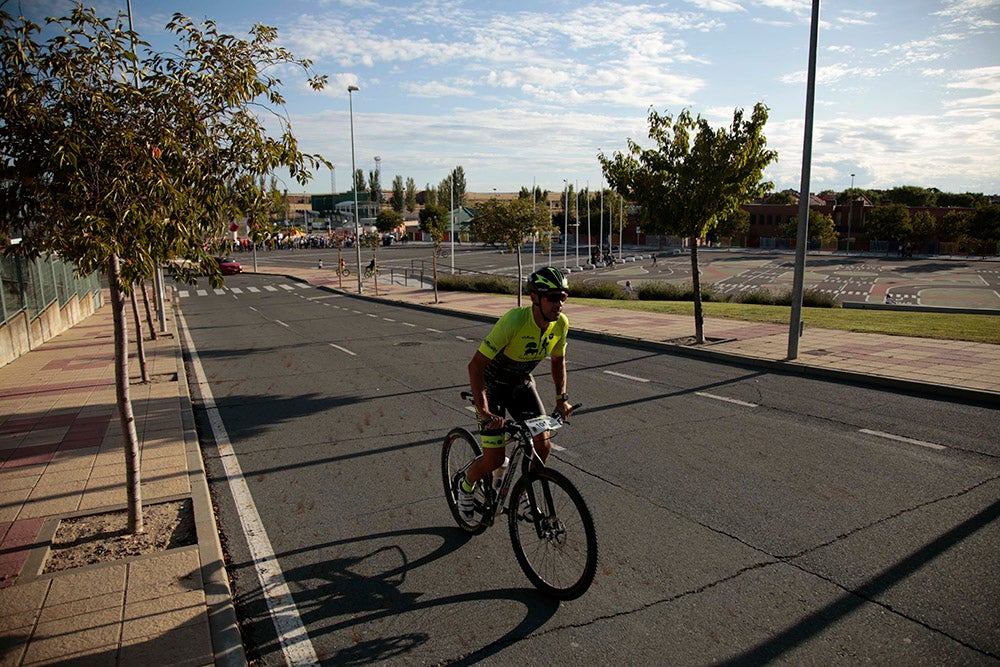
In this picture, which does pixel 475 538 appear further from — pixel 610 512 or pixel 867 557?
pixel 867 557

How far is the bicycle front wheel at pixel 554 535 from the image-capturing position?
12.8ft

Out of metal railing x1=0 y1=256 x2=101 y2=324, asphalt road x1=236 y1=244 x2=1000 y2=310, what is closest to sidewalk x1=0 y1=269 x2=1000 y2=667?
metal railing x1=0 y1=256 x2=101 y2=324

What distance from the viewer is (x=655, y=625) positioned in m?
Result: 3.85

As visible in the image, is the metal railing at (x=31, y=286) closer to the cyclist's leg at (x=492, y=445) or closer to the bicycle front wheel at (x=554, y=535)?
the cyclist's leg at (x=492, y=445)

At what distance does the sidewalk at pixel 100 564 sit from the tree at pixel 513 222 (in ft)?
45.6

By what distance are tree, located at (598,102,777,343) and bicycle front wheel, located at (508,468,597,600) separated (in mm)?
10596

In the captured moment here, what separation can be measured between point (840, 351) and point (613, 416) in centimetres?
651

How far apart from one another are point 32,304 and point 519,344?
17.4 meters

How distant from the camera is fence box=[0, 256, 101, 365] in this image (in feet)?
45.9

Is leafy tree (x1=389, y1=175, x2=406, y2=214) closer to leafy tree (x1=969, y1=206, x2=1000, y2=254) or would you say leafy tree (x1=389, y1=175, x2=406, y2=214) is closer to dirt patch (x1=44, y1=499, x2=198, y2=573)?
leafy tree (x1=969, y1=206, x2=1000, y2=254)

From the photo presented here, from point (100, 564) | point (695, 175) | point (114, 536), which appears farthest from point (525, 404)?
point (695, 175)

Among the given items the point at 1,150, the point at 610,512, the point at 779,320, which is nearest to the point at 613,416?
the point at 610,512

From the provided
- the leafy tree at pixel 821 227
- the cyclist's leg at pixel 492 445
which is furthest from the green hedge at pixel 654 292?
the leafy tree at pixel 821 227

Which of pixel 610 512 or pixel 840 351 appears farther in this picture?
pixel 840 351
